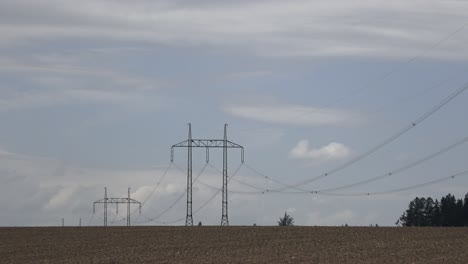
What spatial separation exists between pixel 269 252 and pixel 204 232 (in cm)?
1878

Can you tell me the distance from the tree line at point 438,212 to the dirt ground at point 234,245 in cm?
4969

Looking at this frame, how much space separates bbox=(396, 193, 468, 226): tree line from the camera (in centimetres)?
13660

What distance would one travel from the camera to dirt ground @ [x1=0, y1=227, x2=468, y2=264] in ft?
219

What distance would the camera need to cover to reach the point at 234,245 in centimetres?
7712

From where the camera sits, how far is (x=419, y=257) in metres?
64.8

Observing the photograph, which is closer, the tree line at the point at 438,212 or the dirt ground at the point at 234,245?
the dirt ground at the point at 234,245

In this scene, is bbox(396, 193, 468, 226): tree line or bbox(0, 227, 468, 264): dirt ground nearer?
bbox(0, 227, 468, 264): dirt ground

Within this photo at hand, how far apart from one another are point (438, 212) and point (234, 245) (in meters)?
77.4

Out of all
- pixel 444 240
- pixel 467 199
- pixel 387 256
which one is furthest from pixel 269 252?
pixel 467 199

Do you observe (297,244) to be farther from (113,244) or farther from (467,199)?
(467,199)

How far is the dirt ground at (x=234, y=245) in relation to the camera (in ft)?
219

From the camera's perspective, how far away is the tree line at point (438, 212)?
137 metres

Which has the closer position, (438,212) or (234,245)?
(234,245)

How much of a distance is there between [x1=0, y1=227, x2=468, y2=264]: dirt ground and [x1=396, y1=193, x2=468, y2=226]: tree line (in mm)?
49694
